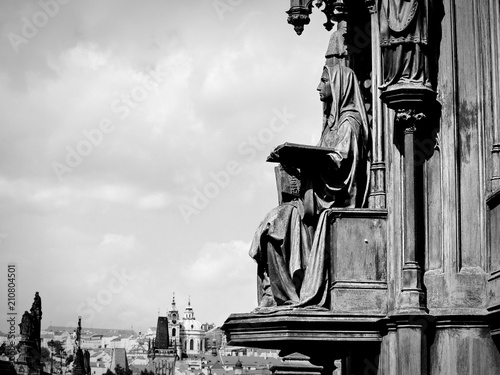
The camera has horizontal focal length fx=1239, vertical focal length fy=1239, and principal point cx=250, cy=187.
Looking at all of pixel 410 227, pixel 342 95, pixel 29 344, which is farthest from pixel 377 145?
pixel 29 344

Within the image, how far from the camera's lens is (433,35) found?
36.2 ft

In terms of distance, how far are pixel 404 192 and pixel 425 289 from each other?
0.87 m

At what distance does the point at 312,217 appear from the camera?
11.7m

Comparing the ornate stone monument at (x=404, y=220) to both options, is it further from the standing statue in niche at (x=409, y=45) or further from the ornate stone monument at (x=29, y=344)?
the ornate stone monument at (x=29, y=344)

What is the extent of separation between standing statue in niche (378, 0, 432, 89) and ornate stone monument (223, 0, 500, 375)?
0.01m

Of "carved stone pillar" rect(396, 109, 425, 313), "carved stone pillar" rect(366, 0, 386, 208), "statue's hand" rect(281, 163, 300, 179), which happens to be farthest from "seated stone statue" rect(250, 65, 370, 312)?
"carved stone pillar" rect(396, 109, 425, 313)

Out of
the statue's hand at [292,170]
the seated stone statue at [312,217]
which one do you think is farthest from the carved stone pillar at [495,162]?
the statue's hand at [292,170]

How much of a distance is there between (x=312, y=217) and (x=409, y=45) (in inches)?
74.3

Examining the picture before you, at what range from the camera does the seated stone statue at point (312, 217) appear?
11.4m

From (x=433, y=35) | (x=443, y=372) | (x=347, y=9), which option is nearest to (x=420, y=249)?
(x=443, y=372)

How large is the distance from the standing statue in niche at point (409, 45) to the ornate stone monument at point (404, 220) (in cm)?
1

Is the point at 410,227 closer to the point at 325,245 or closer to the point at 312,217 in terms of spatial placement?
the point at 325,245

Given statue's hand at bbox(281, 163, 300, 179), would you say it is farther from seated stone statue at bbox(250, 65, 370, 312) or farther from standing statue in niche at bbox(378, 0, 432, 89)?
standing statue in niche at bbox(378, 0, 432, 89)

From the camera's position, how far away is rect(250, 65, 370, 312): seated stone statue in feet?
37.3
